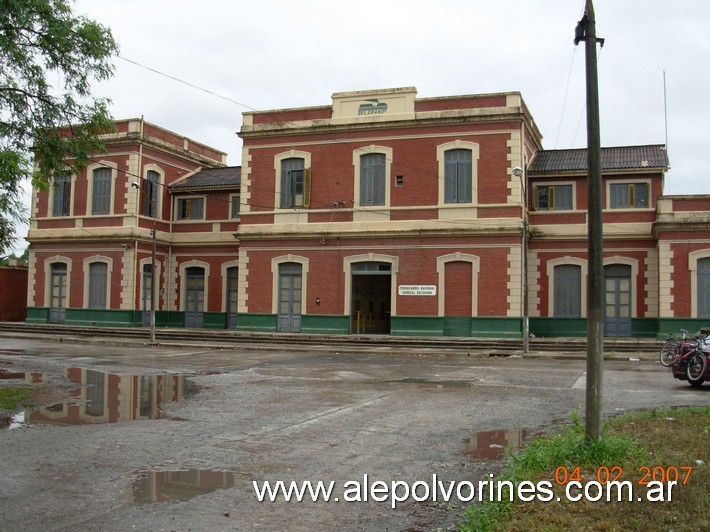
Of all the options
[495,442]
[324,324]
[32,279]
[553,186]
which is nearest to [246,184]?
[324,324]

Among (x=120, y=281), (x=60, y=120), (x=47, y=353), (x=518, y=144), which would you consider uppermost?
(x=518, y=144)

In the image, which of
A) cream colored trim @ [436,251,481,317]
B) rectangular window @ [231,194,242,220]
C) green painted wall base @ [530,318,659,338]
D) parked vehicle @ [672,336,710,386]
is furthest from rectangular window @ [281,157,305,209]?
parked vehicle @ [672,336,710,386]

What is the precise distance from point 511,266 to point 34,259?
2401 centimetres

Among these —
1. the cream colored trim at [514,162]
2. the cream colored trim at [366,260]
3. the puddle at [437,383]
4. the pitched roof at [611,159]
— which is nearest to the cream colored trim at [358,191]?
the cream colored trim at [366,260]

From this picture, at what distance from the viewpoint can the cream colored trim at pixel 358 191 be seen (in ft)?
95.3

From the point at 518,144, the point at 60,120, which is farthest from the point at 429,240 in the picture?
the point at 60,120

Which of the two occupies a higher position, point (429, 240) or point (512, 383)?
point (429, 240)

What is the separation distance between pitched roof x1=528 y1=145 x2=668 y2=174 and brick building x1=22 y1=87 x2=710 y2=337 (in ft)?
0.38

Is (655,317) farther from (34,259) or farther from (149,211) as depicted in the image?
(34,259)

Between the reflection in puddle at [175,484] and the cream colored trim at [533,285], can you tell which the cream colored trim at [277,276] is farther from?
the reflection in puddle at [175,484]

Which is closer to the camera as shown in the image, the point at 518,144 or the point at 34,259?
the point at 518,144

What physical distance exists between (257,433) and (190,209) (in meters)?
27.9

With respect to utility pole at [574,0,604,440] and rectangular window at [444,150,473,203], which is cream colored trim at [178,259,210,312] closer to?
rectangular window at [444,150,473,203]

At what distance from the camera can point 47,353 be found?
73.9 feet
